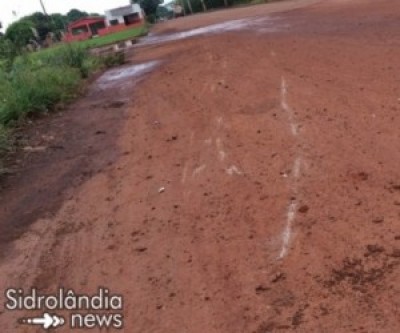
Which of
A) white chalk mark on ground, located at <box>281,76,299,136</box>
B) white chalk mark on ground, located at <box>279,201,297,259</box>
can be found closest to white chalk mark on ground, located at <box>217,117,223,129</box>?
white chalk mark on ground, located at <box>281,76,299,136</box>

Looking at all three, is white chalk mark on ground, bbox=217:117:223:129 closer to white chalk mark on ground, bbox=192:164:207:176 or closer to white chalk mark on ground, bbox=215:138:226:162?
white chalk mark on ground, bbox=215:138:226:162

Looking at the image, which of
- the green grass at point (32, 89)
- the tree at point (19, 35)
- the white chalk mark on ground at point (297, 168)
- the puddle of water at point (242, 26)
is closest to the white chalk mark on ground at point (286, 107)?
the white chalk mark on ground at point (297, 168)

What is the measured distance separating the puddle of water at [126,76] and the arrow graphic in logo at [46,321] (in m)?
11.0

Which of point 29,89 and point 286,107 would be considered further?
point 29,89

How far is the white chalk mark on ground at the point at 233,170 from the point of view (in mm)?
6120

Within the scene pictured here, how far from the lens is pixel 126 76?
17.5 metres

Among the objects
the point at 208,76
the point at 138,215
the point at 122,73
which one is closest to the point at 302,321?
the point at 138,215

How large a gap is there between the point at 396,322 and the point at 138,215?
10.1 ft

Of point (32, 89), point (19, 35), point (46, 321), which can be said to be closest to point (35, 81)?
point (32, 89)

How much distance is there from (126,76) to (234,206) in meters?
12.7

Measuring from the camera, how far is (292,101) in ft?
26.6

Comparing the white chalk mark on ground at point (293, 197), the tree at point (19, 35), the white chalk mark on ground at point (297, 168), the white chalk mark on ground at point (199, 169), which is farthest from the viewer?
the tree at point (19, 35)

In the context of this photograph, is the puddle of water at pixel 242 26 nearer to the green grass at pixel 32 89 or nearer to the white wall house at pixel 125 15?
the green grass at pixel 32 89

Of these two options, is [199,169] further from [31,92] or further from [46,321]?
[31,92]
